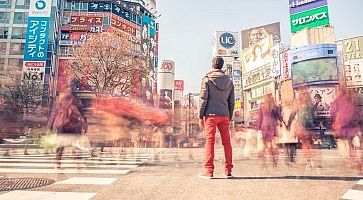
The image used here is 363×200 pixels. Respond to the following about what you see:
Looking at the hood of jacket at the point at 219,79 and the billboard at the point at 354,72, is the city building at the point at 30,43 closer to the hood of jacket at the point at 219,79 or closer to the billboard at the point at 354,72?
the hood of jacket at the point at 219,79

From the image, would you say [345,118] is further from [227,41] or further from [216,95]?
[227,41]

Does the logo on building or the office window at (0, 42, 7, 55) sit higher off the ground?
the logo on building

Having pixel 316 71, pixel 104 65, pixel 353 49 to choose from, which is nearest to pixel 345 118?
pixel 104 65

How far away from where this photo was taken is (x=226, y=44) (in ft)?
265

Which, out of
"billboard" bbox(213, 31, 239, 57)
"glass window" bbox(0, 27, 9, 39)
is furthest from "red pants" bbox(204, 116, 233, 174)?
"billboard" bbox(213, 31, 239, 57)

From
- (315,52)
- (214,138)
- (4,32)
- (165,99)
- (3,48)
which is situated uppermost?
(4,32)

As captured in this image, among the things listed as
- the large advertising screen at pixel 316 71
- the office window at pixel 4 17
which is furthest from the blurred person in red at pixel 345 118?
the office window at pixel 4 17

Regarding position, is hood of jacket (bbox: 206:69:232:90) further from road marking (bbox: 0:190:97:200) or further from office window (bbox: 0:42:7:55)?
office window (bbox: 0:42:7:55)

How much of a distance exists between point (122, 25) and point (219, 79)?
167 feet

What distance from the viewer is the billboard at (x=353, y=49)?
44537 millimetres

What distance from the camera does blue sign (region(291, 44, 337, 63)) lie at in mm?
41469

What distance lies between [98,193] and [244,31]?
213ft

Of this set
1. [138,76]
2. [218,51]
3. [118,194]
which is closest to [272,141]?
[118,194]

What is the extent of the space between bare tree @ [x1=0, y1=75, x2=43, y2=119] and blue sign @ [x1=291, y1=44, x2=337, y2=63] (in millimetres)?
33099
